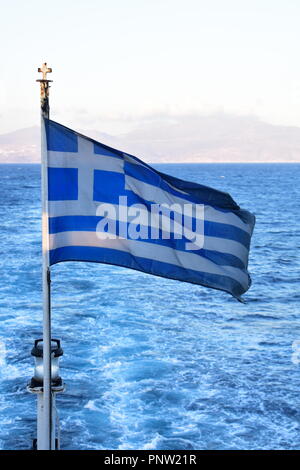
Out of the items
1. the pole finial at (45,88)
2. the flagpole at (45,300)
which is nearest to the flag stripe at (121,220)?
the flagpole at (45,300)

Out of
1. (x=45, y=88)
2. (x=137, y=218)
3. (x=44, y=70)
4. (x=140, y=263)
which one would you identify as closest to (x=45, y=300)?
(x=140, y=263)

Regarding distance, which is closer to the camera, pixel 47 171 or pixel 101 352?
pixel 47 171

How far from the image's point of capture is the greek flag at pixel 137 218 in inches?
297

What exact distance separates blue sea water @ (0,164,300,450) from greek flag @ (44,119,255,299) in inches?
396

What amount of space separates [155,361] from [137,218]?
50.6ft

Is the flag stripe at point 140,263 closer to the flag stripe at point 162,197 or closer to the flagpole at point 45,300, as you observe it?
the flagpole at point 45,300

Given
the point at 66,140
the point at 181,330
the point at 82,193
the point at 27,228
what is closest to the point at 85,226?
the point at 82,193

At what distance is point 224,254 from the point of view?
8.34m

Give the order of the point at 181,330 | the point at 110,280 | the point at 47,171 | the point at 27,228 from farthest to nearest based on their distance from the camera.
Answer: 1. the point at 27,228
2. the point at 110,280
3. the point at 181,330
4. the point at 47,171

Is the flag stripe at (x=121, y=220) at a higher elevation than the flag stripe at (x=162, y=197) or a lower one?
lower

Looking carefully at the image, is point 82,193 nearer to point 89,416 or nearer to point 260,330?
point 89,416

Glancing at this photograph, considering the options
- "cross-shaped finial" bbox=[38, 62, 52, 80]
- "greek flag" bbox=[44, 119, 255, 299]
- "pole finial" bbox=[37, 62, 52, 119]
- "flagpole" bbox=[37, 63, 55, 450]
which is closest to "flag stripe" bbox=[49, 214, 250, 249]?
"greek flag" bbox=[44, 119, 255, 299]

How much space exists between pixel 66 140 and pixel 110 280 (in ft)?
98.0

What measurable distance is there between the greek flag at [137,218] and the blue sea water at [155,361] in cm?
1006
